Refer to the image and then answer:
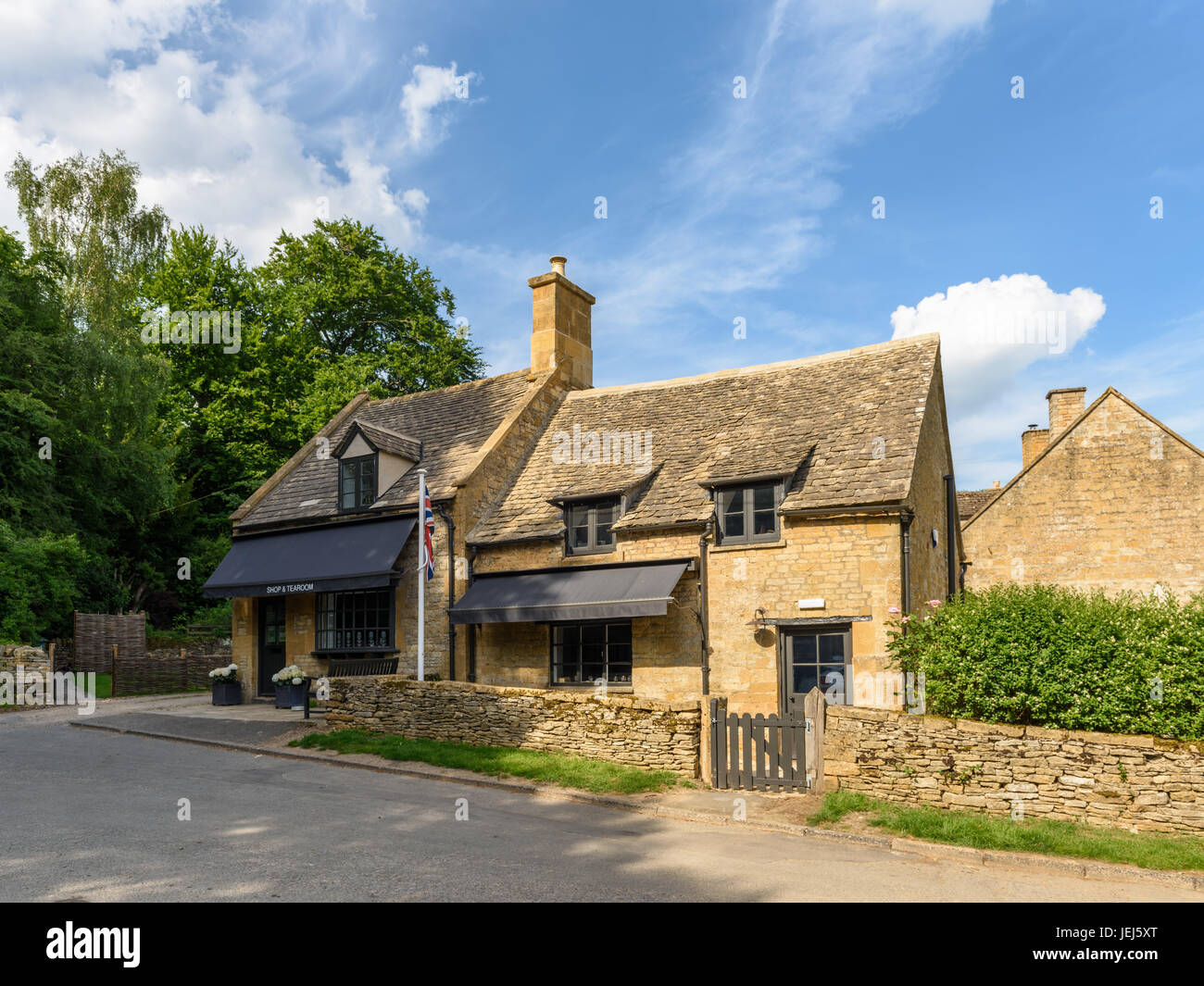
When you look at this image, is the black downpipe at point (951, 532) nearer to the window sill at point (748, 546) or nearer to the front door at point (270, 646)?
the window sill at point (748, 546)

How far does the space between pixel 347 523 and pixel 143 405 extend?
15.0 meters

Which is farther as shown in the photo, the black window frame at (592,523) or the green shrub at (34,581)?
the green shrub at (34,581)

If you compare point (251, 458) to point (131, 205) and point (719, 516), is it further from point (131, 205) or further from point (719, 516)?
point (719, 516)

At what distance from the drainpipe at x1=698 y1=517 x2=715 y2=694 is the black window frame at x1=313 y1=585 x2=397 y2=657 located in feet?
24.8

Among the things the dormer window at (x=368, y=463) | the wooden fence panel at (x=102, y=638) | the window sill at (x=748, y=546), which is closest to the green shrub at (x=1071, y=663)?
the window sill at (x=748, y=546)

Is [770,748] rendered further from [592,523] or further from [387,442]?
[387,442]

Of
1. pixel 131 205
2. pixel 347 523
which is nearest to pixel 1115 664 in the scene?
pixel 347 523

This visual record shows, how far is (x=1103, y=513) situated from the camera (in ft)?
80.7

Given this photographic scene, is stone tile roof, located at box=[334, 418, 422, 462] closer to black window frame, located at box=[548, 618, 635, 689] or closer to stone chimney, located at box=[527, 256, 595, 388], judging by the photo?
stone chimney, located at box=[527, 256, 595, 388]

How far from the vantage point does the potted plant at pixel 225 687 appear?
22.2 m

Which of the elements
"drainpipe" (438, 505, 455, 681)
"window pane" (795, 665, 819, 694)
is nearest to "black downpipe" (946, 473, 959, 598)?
"window pane" (795, 665, 819, 694)

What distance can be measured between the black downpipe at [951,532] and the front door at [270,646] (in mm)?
16466

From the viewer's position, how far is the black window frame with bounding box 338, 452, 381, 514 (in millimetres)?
22328

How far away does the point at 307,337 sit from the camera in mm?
39469
